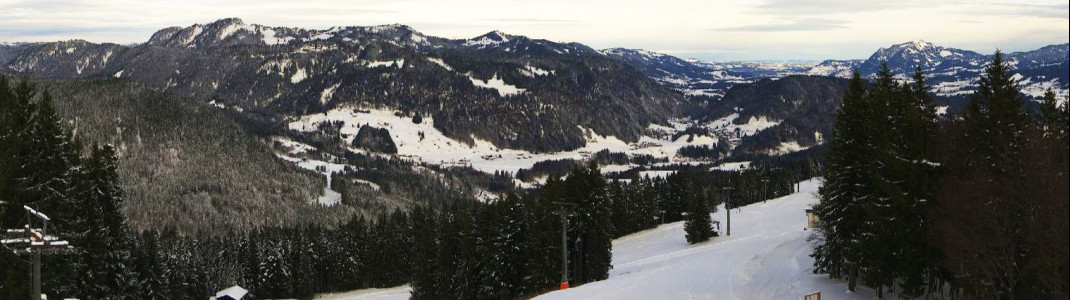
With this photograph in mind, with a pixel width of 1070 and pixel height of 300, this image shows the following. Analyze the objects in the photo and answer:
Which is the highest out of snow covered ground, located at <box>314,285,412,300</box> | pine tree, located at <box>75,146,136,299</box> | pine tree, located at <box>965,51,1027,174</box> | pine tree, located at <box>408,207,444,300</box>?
pine tree, located at <box>965,51,1027,174</box>

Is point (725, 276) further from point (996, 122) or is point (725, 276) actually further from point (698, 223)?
point (698, 223)

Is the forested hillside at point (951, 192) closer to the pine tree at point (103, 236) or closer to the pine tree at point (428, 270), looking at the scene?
the pine tree at point (103, 236)

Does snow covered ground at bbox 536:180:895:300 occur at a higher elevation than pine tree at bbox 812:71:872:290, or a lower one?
lower

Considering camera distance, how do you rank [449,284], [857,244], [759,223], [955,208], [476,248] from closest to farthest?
[955,208], [857,244], [476,248], [449,284], [759,223]

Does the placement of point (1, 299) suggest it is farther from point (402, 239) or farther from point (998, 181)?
point (402, 239)

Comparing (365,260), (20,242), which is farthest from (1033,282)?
(365,260)

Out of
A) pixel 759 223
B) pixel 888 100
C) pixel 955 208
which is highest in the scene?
pixel 888 100

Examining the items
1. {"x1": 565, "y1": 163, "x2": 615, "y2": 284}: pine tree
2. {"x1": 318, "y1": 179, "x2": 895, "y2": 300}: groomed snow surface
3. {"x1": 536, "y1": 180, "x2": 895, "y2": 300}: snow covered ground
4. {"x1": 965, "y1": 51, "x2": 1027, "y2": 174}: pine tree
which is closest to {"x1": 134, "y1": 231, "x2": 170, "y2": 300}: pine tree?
{"x1": 318, "y1": 179, "x2": 895, "y2": 300}: groomed snow surface

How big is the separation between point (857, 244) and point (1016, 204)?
34.3 feet

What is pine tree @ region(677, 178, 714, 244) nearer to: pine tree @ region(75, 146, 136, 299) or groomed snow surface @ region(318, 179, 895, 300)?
groomed snow surface @ region(318, 179, 895, 300)

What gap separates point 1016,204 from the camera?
2869cm

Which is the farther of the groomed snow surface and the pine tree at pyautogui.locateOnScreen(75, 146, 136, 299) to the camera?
the groomed snow surface

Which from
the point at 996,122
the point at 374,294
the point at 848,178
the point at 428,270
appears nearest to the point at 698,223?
the point at 428,270

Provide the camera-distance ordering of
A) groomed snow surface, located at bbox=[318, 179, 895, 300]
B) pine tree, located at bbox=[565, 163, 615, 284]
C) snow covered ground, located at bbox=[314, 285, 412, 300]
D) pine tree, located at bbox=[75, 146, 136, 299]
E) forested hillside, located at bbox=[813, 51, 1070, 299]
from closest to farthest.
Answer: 1. forested hillside, located at bbox=[813, 51, 1070, 299]
2. pine tree, located at bbox=[75, 146, 136, 299]
3. groomed snow surface, located at bbox=[318, 179, 895, 300]
4. pine tree, located at bbox=[565, 163, 615, 284]
5. snow covered ground, located at bbox=[314, 285, 412, 300]
